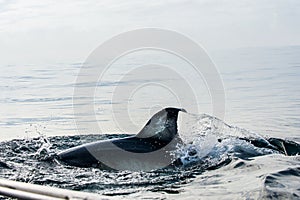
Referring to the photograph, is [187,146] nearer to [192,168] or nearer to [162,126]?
[162,126]

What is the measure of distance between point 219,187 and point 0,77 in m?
25.4

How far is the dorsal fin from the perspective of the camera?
711 cm

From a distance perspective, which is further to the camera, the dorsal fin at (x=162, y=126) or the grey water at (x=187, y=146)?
the dorsal fin at (x=162, y=126)

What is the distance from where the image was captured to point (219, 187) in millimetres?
5145

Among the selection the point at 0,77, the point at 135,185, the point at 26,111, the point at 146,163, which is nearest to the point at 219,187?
the point at 135,185

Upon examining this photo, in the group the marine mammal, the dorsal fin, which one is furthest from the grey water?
the dorsal fin

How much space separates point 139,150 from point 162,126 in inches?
16.6

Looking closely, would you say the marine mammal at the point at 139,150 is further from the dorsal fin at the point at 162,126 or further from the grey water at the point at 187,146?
the grey water at the point at 187,146

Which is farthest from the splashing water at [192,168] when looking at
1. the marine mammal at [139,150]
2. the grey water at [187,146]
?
the marine mammal at [139,150]

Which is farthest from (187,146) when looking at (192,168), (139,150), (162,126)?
(192,168)

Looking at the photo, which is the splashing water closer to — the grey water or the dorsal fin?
the grey water

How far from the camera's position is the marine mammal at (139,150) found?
6746mm

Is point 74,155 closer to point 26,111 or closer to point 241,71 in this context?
point 26,111

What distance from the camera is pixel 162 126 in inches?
280
